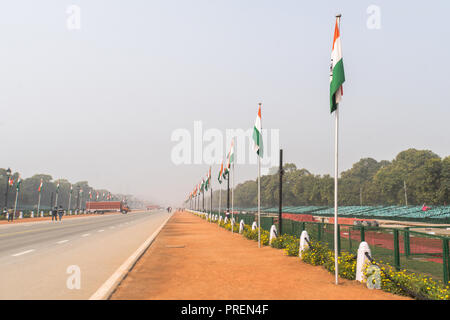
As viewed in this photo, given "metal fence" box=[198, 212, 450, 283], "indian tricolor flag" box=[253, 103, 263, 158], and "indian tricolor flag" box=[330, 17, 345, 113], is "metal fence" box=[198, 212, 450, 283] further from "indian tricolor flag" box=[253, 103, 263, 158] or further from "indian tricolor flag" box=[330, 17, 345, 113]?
"indian tricolor flag" box=[253, 103, 263, 158]

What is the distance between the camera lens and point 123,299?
24.0 feet

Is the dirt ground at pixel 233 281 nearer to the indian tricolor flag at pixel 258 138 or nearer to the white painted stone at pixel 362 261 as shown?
the white painted stone at pixel 362 261

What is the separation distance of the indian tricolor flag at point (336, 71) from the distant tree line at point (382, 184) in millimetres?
72031

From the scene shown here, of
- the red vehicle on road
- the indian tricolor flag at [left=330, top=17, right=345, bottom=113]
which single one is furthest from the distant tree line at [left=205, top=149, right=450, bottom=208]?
the indian tricolor flag at [left=330, top=17, right=345, bottom=113]

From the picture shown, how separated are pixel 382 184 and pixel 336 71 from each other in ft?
330

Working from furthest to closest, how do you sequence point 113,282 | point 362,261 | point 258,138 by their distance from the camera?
1. point 258,138
2. point 362,261
3. point 113,282

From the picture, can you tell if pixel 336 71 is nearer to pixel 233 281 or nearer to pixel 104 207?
pixel 233 281

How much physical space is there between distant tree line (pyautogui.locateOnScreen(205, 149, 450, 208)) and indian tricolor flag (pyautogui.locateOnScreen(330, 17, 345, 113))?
72031 millimetres

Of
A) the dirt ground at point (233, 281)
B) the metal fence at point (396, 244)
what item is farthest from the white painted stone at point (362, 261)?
the metal fence at point (396, 244)

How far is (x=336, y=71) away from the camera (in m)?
9.82

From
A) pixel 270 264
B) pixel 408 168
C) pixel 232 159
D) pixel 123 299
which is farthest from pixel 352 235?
pixel 408 168

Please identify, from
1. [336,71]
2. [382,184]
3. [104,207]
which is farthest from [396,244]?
[104,207]

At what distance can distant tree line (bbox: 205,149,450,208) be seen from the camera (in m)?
73.2

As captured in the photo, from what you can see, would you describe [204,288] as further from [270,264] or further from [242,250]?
[242,250]
